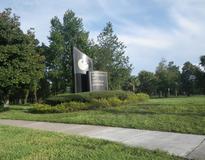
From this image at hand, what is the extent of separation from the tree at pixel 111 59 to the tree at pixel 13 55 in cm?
2660

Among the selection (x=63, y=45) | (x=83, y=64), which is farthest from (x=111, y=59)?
(x=83, y=64)

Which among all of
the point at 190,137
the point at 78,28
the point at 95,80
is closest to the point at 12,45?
the point at 95,80

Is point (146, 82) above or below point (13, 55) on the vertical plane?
above

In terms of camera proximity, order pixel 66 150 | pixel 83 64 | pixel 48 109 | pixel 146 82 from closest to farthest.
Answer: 1. pixel 66 150
2. pixel 48 109
3. pixel 83 64
4. pixel 146 82

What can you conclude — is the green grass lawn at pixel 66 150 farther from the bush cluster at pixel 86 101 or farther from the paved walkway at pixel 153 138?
the bush cluster at pixel 86 101

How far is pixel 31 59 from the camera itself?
26641 mm

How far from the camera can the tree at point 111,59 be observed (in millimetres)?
53469

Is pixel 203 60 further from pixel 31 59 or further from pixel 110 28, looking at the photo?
pixel 31 59

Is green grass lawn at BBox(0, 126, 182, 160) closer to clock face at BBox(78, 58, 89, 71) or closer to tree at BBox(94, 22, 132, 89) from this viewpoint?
clock face at BBox(78, 58, 89, 71)

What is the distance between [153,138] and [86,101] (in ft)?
33.5

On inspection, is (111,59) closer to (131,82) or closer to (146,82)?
(131,82)

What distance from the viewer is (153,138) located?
9383 mm

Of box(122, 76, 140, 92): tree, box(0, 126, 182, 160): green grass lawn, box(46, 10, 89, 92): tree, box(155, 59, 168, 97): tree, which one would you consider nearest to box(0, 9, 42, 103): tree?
box(0, 126, 182, 160): green grass lawn

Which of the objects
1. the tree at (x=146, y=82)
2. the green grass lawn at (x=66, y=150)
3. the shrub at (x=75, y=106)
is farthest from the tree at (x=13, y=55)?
the tree at (x=146, y=82)
